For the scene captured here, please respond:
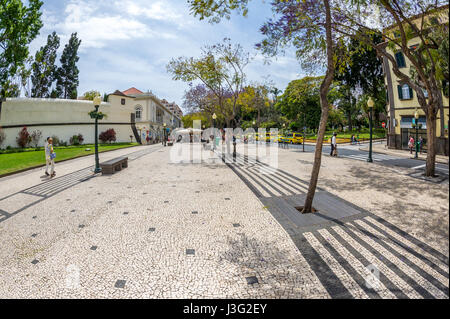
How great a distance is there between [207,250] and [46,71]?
186 feet

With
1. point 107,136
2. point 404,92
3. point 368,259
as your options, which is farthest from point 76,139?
point 404,92

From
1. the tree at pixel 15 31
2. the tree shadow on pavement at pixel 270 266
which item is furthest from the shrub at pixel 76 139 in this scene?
the tree shadow on pavement at pixel 270 266

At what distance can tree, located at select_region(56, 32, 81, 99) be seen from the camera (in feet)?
156

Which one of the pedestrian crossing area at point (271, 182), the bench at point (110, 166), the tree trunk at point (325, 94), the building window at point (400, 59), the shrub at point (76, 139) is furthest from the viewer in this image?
the shrub at point (76, 139)

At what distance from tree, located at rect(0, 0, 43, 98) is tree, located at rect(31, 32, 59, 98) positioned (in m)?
23.9

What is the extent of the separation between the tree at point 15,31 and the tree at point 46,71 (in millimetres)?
23936

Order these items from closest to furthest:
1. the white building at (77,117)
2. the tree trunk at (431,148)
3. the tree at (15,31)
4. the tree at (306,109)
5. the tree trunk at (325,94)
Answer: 1. the tree trunk at (431,148)
2. the tree trunk at (325,94)
3. the tree at (15,31)
4. the white building at (77,117)
5. the tree at (306,109)

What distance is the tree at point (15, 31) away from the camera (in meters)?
20.0

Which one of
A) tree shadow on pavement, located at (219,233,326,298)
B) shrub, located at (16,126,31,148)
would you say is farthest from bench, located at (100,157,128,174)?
shrub, located at (16,126,31,148)

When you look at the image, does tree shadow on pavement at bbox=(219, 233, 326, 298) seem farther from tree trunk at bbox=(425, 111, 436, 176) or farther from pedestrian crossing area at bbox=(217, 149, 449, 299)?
tree trunk at bbox=(425, 111, 436, 176)

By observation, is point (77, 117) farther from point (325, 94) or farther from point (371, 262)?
point (371, 262)

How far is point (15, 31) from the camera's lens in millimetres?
21031

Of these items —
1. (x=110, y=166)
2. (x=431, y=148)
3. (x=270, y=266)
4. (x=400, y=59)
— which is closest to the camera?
(x=431, y=148)

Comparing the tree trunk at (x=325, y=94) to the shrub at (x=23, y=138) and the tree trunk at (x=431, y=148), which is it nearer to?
the tree trunk at (x=431, y=148)
